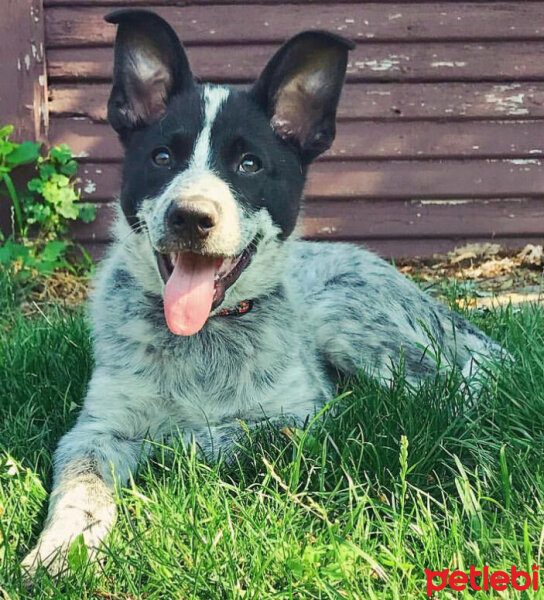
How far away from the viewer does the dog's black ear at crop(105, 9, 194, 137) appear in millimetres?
2953

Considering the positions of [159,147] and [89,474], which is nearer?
[89,474]

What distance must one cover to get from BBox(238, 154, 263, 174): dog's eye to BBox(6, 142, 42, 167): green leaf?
3000mm

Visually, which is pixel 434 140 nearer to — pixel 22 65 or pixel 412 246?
pixel 412 246

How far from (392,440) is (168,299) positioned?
803 mm

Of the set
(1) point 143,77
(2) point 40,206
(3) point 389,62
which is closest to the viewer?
(1) point 143,77

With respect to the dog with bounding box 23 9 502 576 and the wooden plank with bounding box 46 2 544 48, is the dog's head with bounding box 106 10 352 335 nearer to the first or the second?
the dog with bounding box 23 9 502 576

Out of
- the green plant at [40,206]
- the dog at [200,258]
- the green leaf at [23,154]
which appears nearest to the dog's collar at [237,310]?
the dog at [200,258]

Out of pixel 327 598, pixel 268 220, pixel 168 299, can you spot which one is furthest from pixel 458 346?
pixel 327 598

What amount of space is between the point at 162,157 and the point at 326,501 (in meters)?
1.21

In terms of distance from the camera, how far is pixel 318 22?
5.76 metres

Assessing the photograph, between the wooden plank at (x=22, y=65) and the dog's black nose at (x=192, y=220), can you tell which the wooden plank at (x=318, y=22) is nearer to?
the wooden plank at (x=22, y=65)

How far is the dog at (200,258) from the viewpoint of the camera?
2684mm

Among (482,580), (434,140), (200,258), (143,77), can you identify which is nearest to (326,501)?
(482,580)

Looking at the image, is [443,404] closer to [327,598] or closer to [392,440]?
[392,440]
